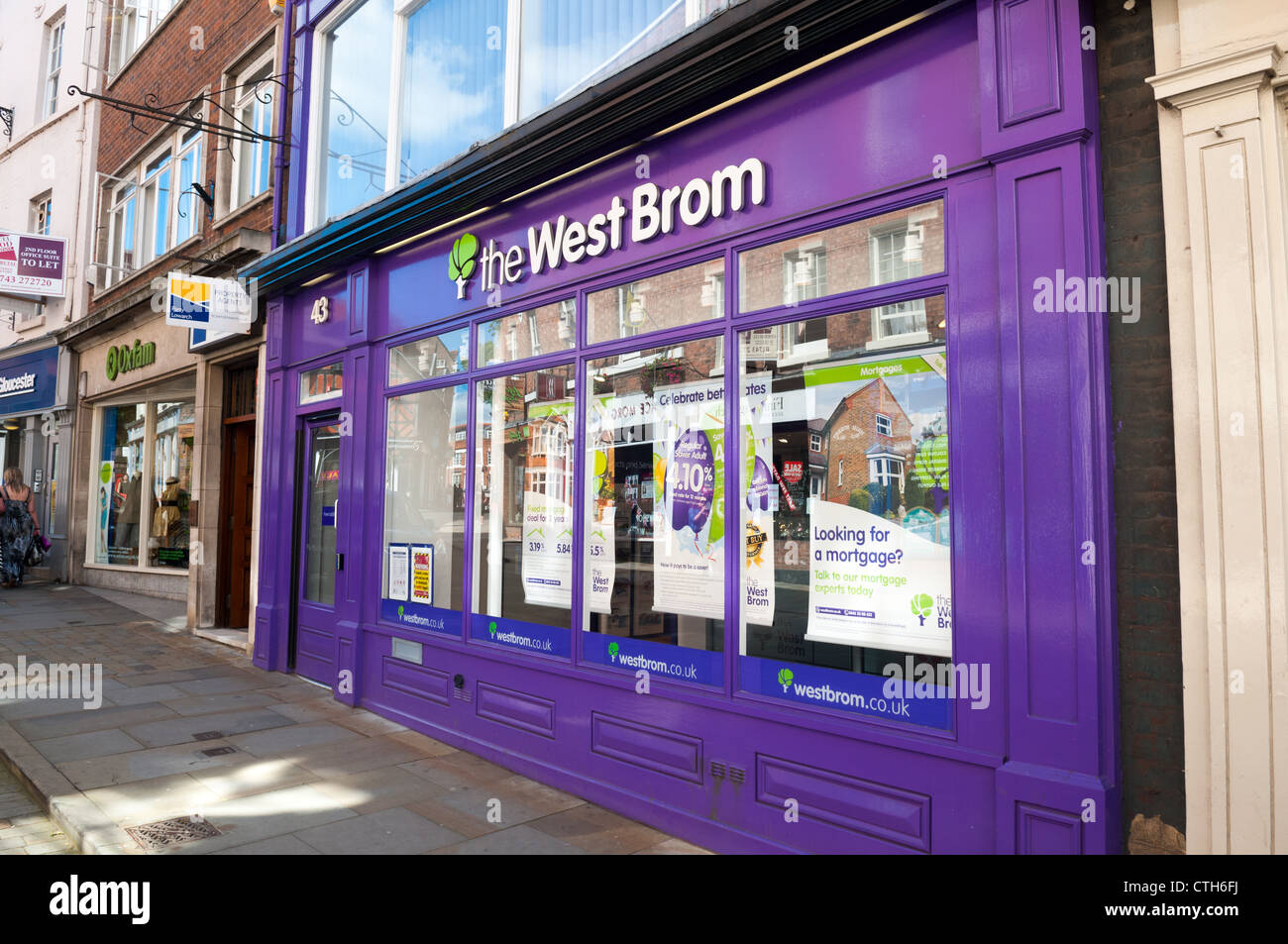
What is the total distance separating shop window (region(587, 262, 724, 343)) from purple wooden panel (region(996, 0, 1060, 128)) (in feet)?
5.92

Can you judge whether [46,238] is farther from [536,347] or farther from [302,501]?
[536,347]

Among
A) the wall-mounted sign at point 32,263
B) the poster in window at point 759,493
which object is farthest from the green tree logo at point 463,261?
the wall-mounted sign at point 32,263

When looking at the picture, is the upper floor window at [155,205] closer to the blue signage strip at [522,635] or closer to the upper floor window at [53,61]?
the upper floor window at [53,61]

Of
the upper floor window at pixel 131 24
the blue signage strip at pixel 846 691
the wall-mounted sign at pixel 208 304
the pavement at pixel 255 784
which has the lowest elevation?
the pavement at pixel 255 784

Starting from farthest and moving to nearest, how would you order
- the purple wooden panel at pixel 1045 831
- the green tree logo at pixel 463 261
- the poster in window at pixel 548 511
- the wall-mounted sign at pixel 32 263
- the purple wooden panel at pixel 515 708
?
1. the wall-mounted sign at pixel 32 263
2. the green tree logo at pixel 463 261
3. the poster in window at pixel 548 511
4. the purple wooden panel at pixel 515 708
5. the purple wooden panel at pixel 1045 831

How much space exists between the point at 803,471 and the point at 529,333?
2.59 meters

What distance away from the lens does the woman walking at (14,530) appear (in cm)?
1527

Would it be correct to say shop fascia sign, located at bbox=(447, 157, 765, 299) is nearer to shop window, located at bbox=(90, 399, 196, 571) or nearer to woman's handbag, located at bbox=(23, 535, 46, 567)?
shop window, located at bbox=(90, 399, 196, 571)

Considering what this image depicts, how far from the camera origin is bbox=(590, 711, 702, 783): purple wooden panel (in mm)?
4637

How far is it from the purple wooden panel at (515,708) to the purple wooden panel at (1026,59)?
4.31 m

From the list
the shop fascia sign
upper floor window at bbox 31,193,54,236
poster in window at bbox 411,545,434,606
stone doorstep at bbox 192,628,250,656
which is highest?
upper floor window at bbox 31,193,54,236

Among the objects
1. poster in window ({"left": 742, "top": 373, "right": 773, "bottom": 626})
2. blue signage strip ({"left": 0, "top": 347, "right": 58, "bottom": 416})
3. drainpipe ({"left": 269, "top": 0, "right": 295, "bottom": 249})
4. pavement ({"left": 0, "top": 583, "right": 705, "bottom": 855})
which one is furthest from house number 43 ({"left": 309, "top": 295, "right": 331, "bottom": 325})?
blue signage strip ({"left": 0, "top": 347, "right": 58, "bottom": 416})

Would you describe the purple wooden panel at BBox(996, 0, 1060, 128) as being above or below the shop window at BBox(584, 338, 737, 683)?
above
